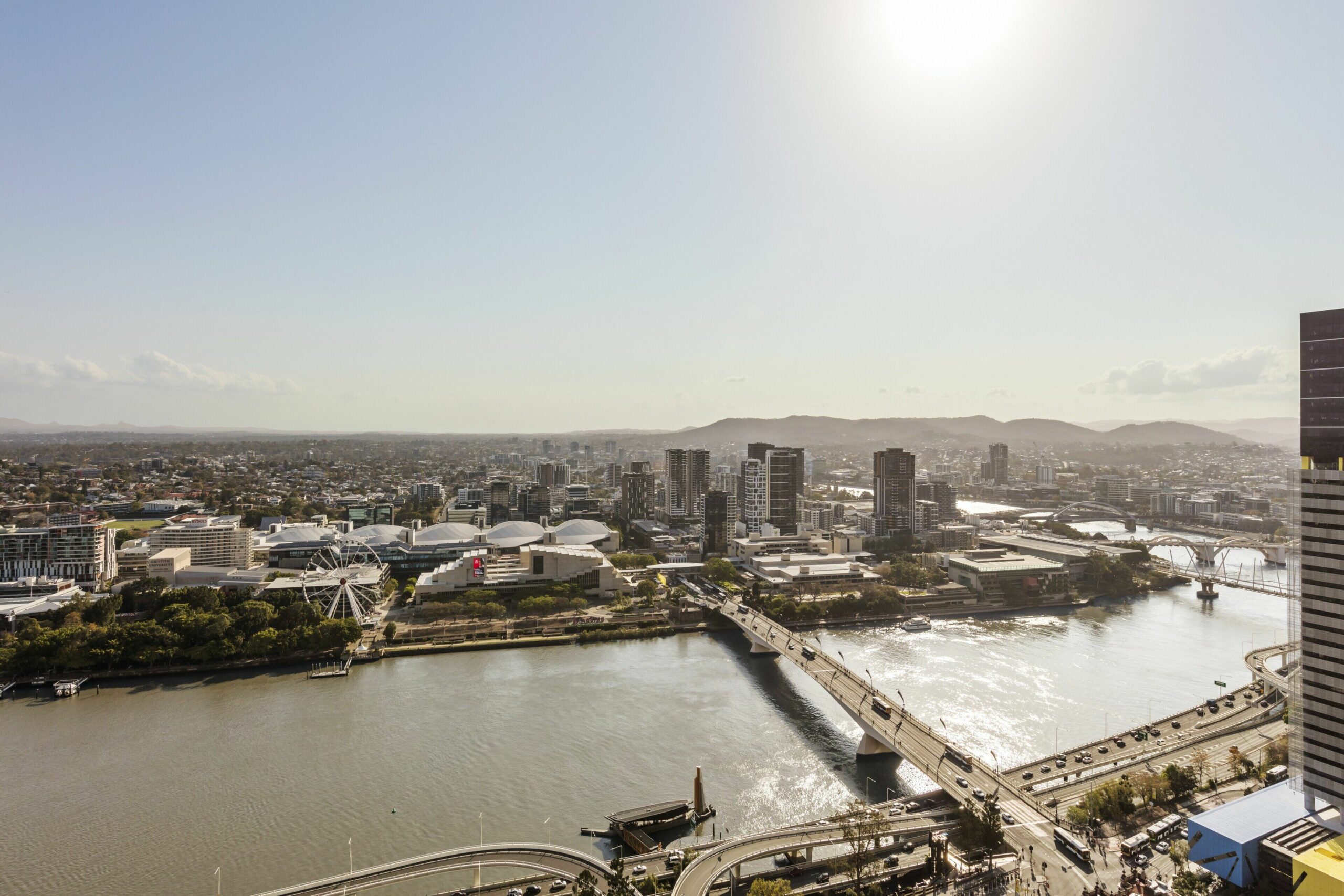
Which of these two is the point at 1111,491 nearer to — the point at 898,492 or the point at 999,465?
the point at 999,465

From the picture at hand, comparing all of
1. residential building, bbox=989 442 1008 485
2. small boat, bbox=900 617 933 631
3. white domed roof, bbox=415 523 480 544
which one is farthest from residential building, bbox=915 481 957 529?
white domed roof, bbox=415 523 480 544

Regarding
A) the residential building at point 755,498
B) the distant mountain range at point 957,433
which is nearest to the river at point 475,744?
the residential building at point 755,498

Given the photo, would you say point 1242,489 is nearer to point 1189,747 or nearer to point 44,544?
point 1189,747

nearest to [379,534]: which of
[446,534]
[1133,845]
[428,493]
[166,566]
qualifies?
[446,534]

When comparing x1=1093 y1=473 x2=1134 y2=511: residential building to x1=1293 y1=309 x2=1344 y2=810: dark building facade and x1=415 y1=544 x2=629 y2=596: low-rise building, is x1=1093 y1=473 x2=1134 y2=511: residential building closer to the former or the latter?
x1=415 y1=544 x2=629 y2=596: low-rise building

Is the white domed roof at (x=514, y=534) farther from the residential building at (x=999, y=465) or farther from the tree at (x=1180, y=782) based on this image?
the residential building at (x=999, y=465)
